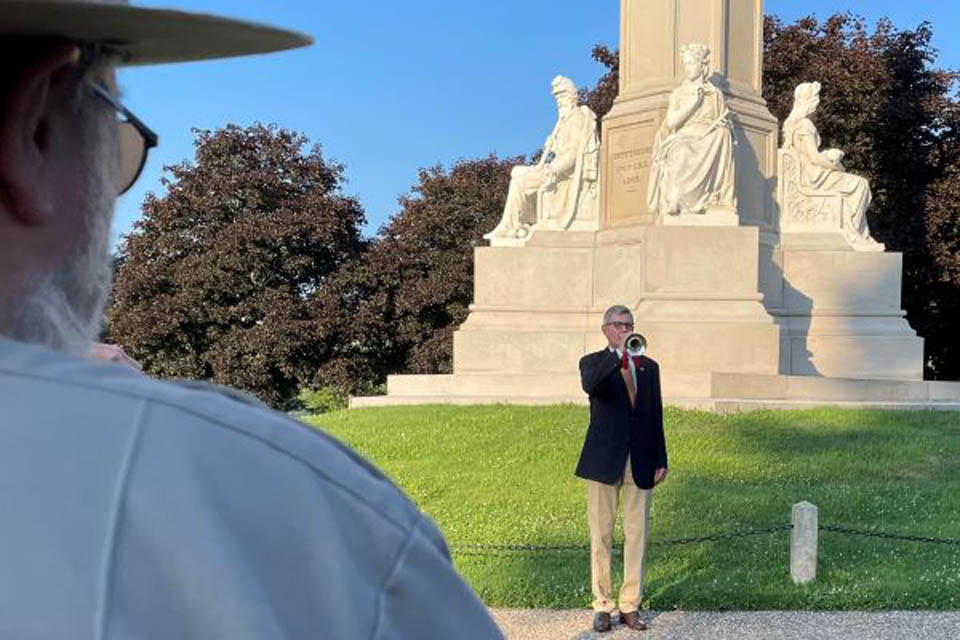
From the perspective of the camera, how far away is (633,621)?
22.0 feet

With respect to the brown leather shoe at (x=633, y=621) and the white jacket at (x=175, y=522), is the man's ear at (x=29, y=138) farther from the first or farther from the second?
the brown leather shoe at (x=633, y=621)

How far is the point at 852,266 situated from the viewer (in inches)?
717

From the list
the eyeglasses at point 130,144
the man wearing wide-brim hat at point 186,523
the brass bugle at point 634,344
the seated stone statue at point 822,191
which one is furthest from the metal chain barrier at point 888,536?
the seated stone statue at point 822,191

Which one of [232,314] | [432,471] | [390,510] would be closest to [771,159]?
[432,471]

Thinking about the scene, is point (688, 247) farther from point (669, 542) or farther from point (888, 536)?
point (669, 542)

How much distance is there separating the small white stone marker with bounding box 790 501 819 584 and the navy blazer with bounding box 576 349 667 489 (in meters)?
1.16

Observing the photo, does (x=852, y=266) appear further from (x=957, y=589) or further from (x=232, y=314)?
(x=232, y=314)

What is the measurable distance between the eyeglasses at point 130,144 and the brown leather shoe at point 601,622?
5808 millimetres

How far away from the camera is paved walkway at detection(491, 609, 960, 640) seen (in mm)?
6516

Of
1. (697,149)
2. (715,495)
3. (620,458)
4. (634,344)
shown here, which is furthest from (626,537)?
(697,149)

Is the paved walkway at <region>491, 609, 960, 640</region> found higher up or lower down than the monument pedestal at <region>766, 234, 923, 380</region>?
lower down

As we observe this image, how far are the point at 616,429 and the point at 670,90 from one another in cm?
1236

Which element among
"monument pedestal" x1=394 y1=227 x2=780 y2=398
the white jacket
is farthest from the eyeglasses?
"monument pedestal" x1=394 y1=227 x2=780 y2=398

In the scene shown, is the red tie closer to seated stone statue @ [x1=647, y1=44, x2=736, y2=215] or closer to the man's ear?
the man's ear
